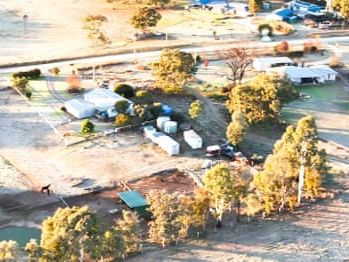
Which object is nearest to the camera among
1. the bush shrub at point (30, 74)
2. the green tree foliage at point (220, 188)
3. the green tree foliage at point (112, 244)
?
the green tree foliage at point (112, 244)

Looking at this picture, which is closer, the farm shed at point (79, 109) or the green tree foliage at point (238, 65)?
the farm shed at point (79, 109)

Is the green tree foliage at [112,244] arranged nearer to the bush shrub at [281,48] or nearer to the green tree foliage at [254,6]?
the bush shrub at [281,48]

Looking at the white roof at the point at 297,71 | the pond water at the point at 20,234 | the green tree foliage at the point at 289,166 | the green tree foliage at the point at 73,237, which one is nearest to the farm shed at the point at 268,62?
the white roof at the point at 297,71

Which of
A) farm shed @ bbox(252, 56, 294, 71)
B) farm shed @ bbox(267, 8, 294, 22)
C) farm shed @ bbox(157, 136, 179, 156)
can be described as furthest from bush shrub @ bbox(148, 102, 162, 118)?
farm shed @ bbox(267, 8, 294, 22)

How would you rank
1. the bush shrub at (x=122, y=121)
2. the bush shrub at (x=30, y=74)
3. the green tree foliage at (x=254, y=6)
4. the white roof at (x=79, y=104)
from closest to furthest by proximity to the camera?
1. the bush shrub at (x=122, y=121)
2. the white roof at (x=79, y=104)
3. the bush shrub at (x=30, y=74)
4. the green tree foliage at (x=254, y=6)

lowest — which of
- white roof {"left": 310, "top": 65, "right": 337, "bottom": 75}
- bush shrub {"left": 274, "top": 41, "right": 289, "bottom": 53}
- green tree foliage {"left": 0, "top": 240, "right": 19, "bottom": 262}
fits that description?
green tree foliage {"left": 0, "top": 240, "right": 19, "bottom": 262}

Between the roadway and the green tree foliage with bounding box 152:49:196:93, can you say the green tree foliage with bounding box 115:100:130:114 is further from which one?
the roadway

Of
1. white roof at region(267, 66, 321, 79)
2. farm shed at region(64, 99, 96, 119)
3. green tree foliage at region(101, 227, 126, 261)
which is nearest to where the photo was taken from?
green tree foliage at region(101, 227, 126, 261)
